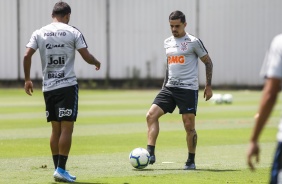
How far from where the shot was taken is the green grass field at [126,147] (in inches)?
441

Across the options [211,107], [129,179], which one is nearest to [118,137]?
[129,179]

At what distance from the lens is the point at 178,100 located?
501 inches

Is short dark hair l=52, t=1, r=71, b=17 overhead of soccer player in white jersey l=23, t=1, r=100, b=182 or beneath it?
overhead

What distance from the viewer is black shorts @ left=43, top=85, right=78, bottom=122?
10555 mm

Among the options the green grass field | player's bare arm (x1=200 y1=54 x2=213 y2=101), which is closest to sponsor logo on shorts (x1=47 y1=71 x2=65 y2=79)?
the green grass field

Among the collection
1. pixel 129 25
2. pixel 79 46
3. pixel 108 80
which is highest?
pixel 79 46

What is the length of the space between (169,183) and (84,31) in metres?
35.4

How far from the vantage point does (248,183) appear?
1051cm

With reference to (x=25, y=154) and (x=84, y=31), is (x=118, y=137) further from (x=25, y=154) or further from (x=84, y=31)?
A: (x=84, y=31)

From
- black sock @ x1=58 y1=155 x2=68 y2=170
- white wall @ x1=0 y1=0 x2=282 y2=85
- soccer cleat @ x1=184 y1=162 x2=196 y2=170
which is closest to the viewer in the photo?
black sock @ x1=58 y1=155 x2=68 y2=170

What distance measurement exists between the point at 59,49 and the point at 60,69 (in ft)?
0.82

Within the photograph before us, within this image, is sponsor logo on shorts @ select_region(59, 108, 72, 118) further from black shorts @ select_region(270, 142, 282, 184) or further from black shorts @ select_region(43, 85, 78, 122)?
black shorts @ select_region(270, 142, 282, 184)

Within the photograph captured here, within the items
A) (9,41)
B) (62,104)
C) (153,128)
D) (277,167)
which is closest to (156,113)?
(153,128)

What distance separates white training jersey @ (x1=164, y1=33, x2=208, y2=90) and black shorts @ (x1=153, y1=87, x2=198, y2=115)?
78 millimetres
